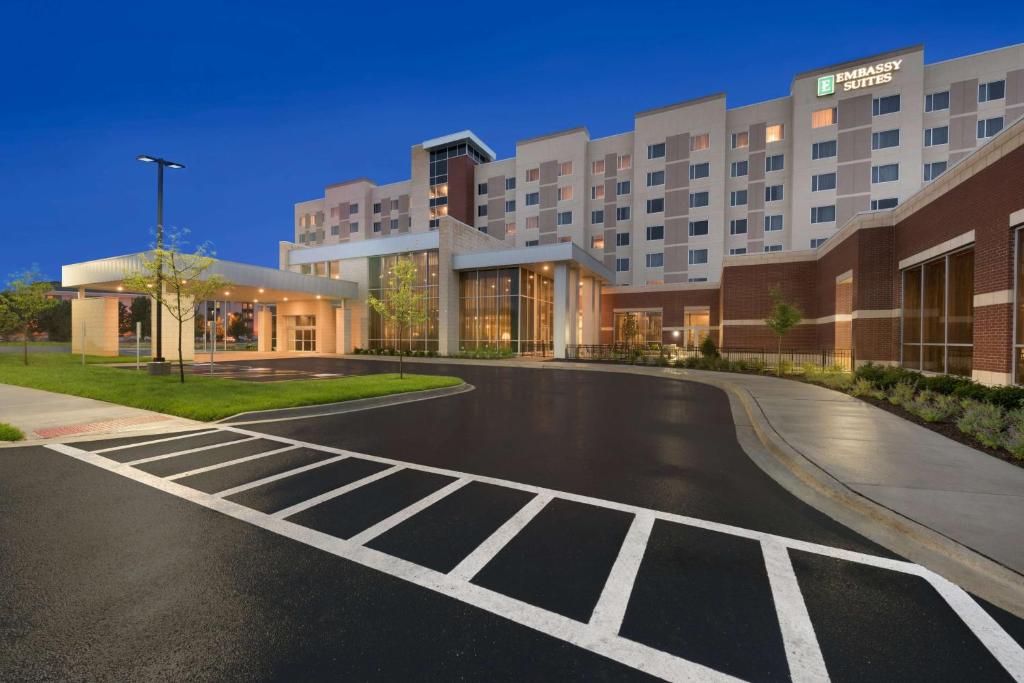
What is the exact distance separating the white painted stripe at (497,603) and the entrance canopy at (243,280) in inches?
955

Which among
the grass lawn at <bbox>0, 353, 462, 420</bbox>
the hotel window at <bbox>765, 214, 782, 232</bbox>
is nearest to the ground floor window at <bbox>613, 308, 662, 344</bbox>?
the hotel window at <bbox>765, 214, 782, 232</bbox>

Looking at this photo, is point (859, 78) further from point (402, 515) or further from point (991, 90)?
point (402, 515)

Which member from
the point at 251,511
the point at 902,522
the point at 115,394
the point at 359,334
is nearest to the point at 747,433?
the point at 902,522

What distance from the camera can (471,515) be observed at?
4750 mm

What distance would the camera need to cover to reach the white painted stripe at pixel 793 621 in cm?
252

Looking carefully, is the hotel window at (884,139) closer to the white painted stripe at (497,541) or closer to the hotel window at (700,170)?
the hotel window at (700,170)

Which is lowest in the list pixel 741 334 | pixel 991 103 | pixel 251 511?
pixel 251 511

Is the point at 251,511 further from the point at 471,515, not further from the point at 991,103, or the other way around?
the point at 991,103

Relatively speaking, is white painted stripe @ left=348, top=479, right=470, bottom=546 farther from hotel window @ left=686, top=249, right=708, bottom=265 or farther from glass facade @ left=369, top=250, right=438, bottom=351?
hotel window @ left=686, top=249, right=708, bottom=265

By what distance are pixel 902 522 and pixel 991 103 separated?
5345 centimetres

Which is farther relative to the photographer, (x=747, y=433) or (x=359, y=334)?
(x=359, y=334)

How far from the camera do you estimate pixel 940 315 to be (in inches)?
564

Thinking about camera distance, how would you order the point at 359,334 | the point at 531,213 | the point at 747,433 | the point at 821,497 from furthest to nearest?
the point at 531,213, the point at 359,334, the point at 747,433, the point at 821,497

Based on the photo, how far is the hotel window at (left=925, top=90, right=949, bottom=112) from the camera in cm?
3778
